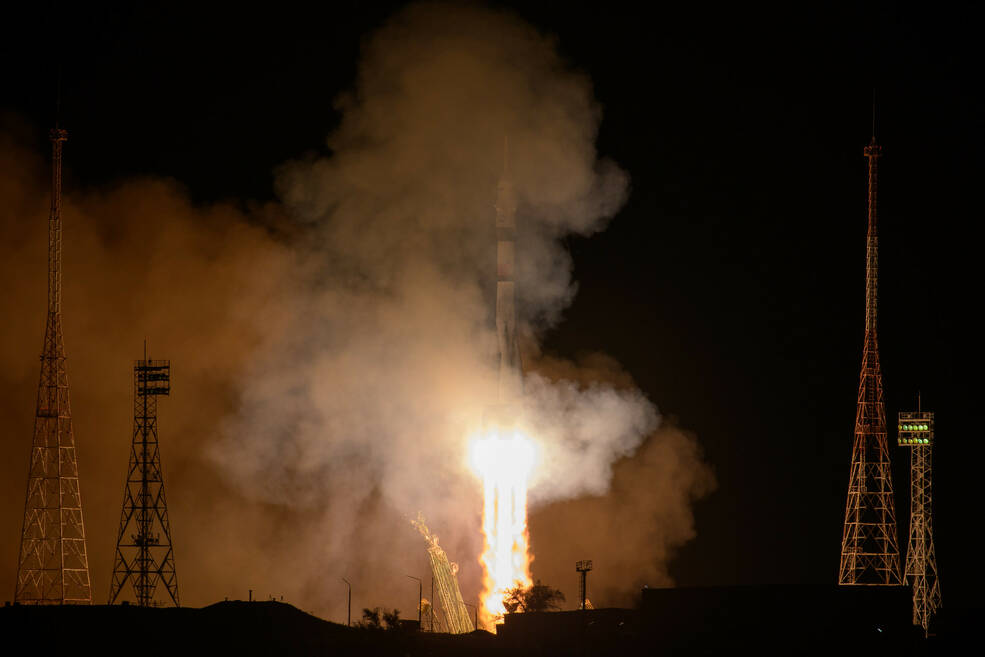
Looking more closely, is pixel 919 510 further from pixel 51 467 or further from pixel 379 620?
pixel 51 467

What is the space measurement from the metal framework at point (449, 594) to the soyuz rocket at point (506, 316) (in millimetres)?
9606

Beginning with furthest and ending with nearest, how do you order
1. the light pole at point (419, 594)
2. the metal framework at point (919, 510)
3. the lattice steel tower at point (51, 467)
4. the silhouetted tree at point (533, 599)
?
the metal framework at point (919, 510), the silhouetted tree at point (533, 599), the light pole at point (419, 594), the lattice steel tower at point (51, 467)

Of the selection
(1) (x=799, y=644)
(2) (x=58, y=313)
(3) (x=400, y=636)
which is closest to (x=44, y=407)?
(2) (x=58, y=313)

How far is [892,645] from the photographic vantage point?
101 m

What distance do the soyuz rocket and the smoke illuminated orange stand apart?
2527mm

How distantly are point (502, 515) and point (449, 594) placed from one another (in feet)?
18.1

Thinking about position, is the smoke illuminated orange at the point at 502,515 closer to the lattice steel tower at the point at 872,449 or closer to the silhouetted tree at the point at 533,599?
the silhouetted tree at the point at 533,599

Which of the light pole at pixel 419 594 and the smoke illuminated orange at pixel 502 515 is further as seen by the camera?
the smoke illuminated orange at pixel 502 515

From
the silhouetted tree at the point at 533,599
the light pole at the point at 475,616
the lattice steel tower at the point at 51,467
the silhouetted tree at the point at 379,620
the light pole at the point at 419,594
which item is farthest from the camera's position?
the light pole at the point at 475,616

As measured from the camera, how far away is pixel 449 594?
396ft

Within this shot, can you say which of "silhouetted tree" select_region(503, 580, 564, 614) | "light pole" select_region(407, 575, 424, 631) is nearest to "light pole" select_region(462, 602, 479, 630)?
"light pole" select_region(407, 575, 424, 631)

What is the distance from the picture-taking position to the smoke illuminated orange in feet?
393

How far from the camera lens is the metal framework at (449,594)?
11981 centimetres

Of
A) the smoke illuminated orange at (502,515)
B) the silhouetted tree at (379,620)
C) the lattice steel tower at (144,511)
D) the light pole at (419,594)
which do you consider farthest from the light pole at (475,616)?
the lattice steel tower at (144,511)
